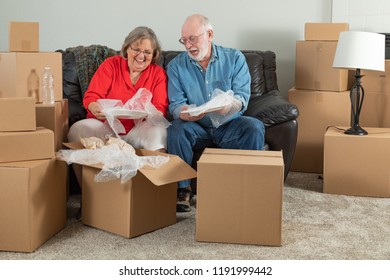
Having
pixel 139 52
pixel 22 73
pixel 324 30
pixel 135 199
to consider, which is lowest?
pixel 135 199

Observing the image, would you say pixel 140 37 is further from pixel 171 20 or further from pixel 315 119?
pixel 315 119

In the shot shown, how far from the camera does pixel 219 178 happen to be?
8.93 ft

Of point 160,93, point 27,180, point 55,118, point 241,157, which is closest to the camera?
point 27,180

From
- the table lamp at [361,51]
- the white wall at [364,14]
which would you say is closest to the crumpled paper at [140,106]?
the table lamp at [361,51]

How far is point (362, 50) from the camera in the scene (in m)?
3.62

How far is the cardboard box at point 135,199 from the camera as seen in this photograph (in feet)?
9.20

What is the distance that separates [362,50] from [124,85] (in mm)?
1389

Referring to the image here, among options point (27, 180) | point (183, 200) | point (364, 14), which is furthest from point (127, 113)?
point (364, 14)

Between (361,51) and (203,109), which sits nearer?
(203,109)

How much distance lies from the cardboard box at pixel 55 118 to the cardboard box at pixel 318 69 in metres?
1.69

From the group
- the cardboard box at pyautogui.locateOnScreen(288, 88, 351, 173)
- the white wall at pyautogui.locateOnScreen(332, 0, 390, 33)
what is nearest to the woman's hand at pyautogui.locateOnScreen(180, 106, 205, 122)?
the cardboard box at pyautogui.locateOnScreen(288, 88, 351, 173)

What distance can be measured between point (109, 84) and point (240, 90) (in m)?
0.74

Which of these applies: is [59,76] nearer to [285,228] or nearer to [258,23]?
[285,228]

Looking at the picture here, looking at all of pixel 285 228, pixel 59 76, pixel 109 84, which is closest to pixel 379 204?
pixel 285 228
